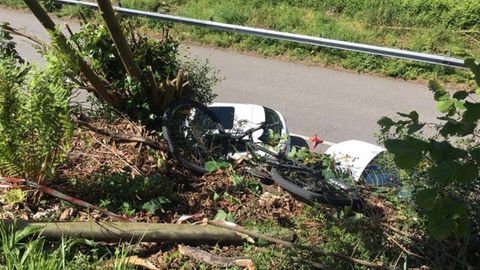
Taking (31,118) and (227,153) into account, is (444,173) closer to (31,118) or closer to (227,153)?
(31,118)

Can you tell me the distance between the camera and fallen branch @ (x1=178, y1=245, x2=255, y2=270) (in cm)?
360

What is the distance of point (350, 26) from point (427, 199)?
48.1 ft

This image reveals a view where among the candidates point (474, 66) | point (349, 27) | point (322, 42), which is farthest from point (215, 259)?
point (349, 27)

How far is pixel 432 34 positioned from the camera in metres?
15.4

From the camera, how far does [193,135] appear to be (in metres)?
5.33

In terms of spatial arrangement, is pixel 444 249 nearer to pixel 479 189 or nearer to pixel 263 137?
pixel 479 189

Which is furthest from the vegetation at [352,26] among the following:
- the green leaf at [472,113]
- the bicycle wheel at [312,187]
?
the green leaf at [472,113]

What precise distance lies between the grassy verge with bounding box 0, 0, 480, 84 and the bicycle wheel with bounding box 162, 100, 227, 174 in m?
9.45

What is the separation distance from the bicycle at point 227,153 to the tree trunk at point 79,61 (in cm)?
65

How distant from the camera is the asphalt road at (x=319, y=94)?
37.4 ft

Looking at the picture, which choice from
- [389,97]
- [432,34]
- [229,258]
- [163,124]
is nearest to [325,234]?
[229,258]

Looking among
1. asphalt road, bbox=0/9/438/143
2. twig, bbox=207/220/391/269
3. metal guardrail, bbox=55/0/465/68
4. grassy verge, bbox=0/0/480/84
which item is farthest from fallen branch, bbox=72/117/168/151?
grassy verge, bbox=0/0/480/84

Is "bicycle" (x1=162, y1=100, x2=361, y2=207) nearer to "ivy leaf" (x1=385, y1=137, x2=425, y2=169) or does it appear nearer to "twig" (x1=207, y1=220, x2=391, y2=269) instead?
"twig" (x1=207, y1=220, x2=391, y2=269)

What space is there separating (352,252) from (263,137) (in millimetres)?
3223
